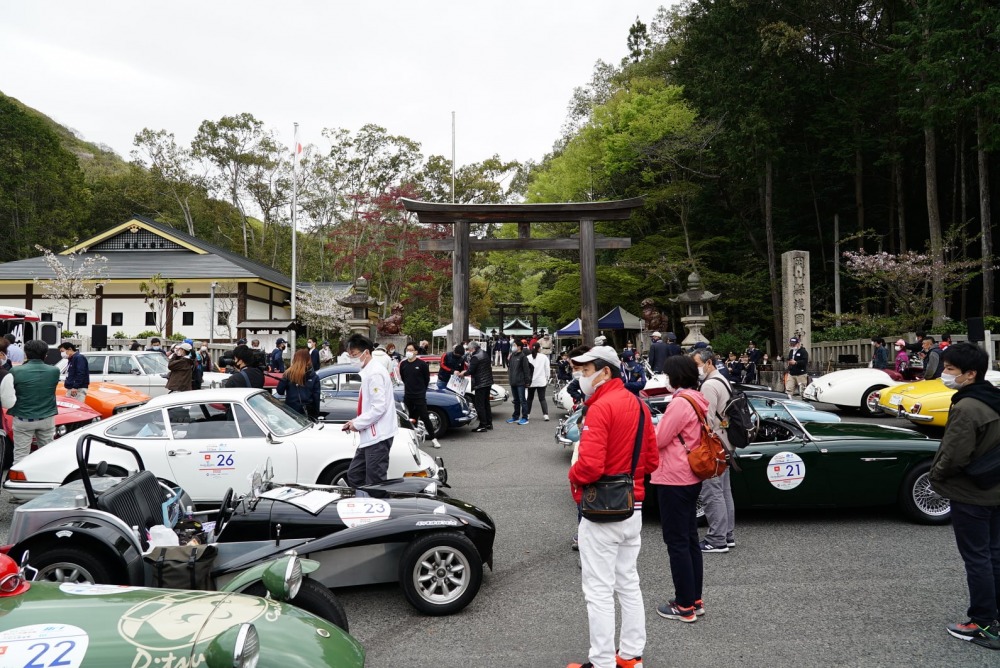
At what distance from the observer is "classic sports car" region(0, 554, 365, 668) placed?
208 cm

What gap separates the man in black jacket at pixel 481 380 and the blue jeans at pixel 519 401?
1.07m

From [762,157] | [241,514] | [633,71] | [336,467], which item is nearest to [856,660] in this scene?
[241,514]

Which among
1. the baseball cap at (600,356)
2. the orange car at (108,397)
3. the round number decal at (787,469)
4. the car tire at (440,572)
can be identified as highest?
the baseball cap at (600,356)

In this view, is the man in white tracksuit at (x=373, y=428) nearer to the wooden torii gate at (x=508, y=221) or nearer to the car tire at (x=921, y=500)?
the car tire at (x=921, y=500)

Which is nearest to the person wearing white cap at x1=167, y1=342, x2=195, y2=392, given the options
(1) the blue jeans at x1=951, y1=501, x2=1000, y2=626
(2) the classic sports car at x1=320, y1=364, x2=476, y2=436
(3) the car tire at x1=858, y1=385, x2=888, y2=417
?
(2) the classic sports car at x1=320, y1=364, x2=476, y2=436

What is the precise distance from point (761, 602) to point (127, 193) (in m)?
53.6

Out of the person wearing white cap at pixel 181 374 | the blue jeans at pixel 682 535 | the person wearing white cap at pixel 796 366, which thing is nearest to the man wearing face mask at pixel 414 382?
the person wearing white cap at pixel 181 374

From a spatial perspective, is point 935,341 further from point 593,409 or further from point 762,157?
point 593,409

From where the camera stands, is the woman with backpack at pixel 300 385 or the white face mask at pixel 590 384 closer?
the white face mask at pixel 590 384

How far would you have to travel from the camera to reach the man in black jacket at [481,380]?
13.0 meters

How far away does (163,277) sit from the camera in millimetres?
34438

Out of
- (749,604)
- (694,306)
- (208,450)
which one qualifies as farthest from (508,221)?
(749,604)

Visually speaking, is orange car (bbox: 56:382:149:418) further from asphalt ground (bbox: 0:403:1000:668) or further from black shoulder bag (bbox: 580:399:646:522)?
black shoulder bag (bbox: 580:399:646:522)

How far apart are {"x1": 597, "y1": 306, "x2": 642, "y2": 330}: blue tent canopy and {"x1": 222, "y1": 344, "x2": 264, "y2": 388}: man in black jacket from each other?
18927 mm
